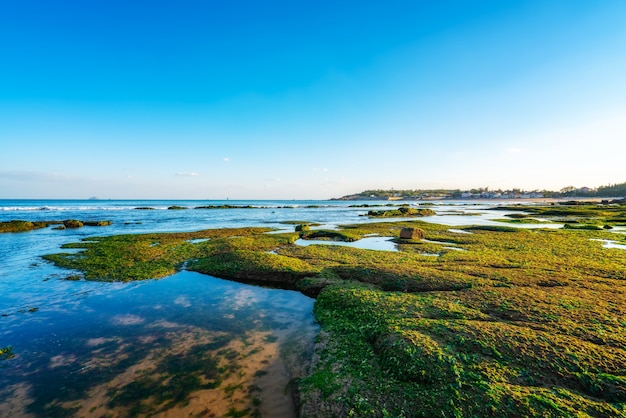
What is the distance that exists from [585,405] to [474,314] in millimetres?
4492

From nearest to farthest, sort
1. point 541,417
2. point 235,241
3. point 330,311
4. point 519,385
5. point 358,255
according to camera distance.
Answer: point 541,417, point 519,385, point 330,311, point 358,255, point 235,241

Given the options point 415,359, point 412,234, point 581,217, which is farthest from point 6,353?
point 581,217

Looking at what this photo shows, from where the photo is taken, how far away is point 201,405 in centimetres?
746

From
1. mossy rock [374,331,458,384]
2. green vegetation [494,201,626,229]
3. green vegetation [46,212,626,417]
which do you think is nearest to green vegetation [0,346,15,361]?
green vegetation [46,212,626,417]

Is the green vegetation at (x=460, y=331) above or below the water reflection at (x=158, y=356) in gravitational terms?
above

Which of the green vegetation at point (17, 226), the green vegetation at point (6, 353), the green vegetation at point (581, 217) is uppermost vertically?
the green vegetation at point (17, 226)

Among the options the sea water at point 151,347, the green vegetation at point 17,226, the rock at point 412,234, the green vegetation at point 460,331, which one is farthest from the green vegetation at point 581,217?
the green vegetation at point 17,226

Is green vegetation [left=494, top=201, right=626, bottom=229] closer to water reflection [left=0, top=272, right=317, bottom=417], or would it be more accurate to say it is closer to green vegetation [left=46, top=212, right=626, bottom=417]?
green vegetation [left=46, top=212, right=626, bottom=417]

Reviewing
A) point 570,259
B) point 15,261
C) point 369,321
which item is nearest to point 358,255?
point 369,321

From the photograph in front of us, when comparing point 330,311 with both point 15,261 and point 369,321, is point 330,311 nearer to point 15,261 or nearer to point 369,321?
point 369,321

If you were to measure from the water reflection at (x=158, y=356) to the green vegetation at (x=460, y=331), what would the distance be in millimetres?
887

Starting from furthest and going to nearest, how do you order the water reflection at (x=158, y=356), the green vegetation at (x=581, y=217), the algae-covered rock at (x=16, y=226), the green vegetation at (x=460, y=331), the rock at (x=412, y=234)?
the green vegetation at (x=581, y=217), the algae-covered rock at (x=16, y=226), the rock at (x=412, y=234), the water reflection at (x=158, y=356), the green vegetation at (x=460, y=331)

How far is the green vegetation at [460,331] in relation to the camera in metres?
6.56

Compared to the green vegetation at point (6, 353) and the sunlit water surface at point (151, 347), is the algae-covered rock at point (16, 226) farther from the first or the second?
the green vegetation at point (6, 353)
